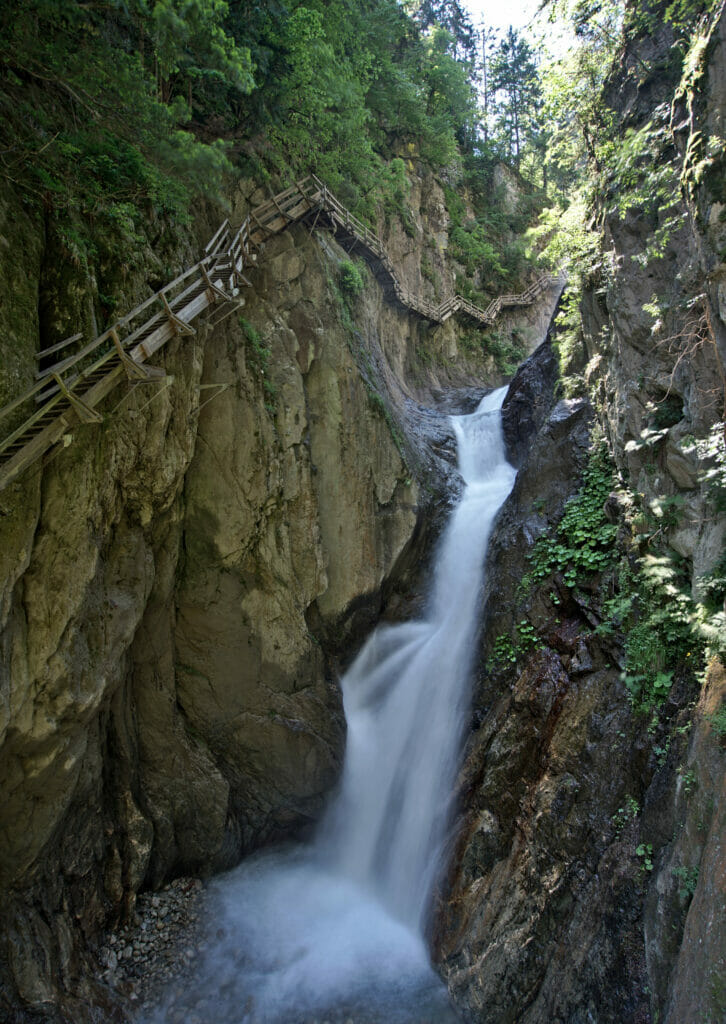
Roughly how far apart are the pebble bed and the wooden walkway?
7.10 metres

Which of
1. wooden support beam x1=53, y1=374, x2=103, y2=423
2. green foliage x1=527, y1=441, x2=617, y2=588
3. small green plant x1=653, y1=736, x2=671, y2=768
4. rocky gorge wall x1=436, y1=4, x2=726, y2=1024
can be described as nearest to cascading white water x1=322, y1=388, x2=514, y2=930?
rocky gorge wall x1=436, y1=4, x2=726, y2=1024

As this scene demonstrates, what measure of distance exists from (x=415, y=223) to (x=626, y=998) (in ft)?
80.7

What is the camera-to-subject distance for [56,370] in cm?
569

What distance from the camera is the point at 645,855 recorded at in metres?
5.81

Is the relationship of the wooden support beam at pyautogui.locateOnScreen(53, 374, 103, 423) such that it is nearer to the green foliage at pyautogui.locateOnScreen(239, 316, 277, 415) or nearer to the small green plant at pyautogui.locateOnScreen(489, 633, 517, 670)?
the green foliage at pyautogui.locateOnScreen(239, 316, 277, 415)

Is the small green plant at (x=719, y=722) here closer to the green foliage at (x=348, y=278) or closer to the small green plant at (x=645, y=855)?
the small green plant at (x=645, y=855)

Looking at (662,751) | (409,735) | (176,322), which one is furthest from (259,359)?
(662,751)

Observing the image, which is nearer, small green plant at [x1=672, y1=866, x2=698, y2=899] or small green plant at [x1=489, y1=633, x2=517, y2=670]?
small green plant at [x1=672, y1=866, x2=698, y2=899]

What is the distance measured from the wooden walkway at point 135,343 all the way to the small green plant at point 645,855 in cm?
758

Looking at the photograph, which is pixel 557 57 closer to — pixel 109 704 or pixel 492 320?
pixel 109 704

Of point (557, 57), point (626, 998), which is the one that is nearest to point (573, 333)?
point (557, 57)

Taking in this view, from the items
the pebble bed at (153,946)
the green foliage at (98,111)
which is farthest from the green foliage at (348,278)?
the pebble bed at (153,946)

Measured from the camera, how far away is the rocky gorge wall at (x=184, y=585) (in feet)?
20.5

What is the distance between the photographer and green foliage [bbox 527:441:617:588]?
30.4 ft
